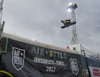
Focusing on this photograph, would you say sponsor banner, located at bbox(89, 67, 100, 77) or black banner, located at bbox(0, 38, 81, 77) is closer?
black banner, located at bbox(0, 38, 81, 77)

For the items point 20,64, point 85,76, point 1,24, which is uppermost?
point 1,24

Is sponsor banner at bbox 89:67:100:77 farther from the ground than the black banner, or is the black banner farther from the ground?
the black banner

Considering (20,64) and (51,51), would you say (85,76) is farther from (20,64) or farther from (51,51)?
(20,64)

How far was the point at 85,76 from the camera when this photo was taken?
21.6 feet

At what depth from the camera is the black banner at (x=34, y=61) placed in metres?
3.87

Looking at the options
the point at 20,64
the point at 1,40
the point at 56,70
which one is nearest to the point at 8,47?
the point at 1,40

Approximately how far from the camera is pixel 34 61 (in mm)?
4582

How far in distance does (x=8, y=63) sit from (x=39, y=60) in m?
1.28

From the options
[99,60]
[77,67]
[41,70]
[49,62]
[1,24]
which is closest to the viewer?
[1,24]

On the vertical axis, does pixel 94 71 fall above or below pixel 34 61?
below

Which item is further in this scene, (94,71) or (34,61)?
(94,71)

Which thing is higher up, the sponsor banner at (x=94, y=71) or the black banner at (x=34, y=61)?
the black banner at (x=34, y=61)

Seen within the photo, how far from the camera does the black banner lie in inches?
152

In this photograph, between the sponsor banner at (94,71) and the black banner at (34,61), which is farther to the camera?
the sponsor banner at (94,71)
